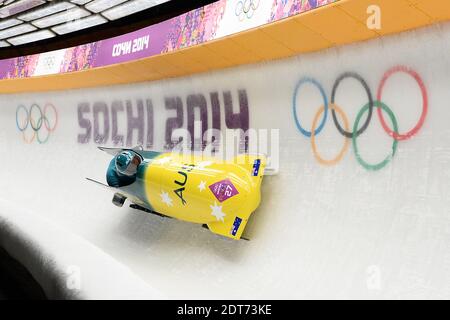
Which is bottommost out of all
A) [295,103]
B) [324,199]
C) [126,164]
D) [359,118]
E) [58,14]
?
[324,199]

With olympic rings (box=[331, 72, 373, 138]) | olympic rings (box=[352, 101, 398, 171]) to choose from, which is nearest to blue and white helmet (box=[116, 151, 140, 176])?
olympic rings (box=[331, 72, 373, 138])

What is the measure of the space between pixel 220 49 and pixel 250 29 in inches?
18.9

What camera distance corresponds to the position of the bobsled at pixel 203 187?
2.94m

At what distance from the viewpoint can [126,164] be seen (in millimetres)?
3582

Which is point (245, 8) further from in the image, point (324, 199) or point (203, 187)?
point (324, 199)

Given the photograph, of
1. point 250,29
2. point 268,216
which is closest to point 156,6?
point 250,29

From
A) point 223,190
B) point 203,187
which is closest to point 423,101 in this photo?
point 223,190

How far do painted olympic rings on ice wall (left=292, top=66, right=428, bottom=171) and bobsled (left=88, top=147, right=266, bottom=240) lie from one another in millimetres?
432

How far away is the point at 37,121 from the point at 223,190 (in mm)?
4816

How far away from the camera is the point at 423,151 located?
223 centimetres

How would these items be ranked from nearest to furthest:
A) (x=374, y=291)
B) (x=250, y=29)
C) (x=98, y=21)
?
(x=374, y=291)
(x=250, y=29)
(x=98, y=21)

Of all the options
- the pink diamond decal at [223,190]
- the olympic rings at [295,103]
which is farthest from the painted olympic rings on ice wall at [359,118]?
the pink diamond decal at [223,190]
